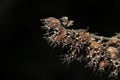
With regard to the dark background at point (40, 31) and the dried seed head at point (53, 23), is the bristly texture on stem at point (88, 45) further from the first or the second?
the dark background at point (40, 31)

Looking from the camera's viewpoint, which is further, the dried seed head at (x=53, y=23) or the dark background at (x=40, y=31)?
the dark background at (x=40, y=31)

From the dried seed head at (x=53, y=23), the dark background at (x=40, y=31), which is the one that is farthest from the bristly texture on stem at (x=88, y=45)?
the dark background at (x=40, y=31)

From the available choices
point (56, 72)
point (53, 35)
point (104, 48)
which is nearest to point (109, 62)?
point (104, 48)

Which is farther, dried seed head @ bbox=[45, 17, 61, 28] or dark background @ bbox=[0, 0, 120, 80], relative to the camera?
Answer: dark background @ bbox=[0, 0, 120, 80]

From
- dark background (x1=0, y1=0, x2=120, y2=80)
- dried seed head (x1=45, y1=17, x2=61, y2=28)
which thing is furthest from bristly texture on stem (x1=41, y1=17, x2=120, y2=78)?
dark background (x1=0, y1=0, x2=120, y2=80)

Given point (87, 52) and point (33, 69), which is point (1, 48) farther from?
point (87, 52)

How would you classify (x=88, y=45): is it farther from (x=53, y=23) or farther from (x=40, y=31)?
(x=40, y=31)

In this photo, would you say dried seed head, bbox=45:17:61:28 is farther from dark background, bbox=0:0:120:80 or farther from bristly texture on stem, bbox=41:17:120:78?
dark background, bbox=0:0:120:80

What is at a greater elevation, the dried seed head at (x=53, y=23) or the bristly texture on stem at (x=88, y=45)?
the dried seed head at (x=53, y=23)
